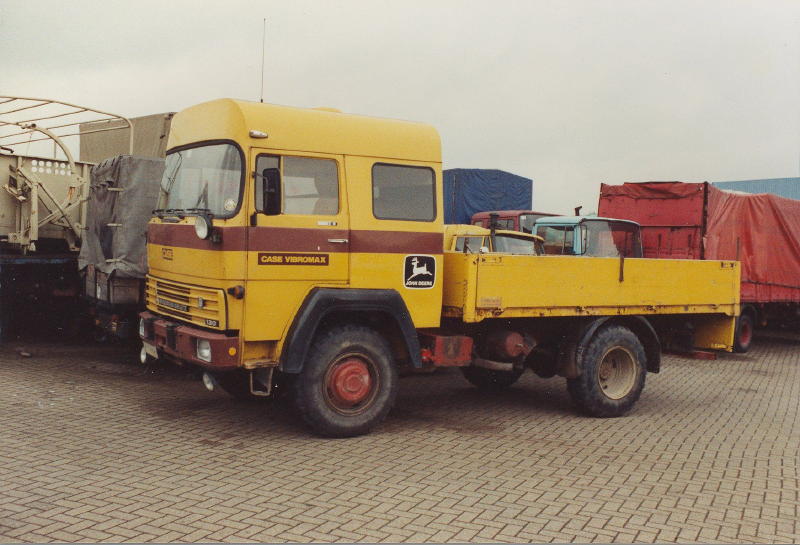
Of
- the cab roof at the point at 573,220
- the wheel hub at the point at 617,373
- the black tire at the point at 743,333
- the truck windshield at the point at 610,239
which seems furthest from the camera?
the black tire at the point at 743,333

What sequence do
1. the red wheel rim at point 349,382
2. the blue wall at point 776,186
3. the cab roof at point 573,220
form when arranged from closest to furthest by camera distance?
the red wheel rim at point 349,382
the cab roof at point 573,220
the blue wall at point 776,186

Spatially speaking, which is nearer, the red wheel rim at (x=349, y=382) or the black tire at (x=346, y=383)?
the black tire at (x=346, y=383)

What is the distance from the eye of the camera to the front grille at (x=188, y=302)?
243 inches

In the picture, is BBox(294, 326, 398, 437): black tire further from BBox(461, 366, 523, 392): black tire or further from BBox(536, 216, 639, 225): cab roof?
BBox(536, 216, 639, 225): cab roof

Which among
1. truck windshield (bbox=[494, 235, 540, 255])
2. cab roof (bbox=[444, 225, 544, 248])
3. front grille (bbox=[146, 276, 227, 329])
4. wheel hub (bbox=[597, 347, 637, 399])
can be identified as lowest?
wheel hub (bbox=[597, 347, 637, 399])

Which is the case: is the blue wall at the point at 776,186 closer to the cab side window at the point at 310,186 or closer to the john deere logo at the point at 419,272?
the john deere logo at the point at 419,272

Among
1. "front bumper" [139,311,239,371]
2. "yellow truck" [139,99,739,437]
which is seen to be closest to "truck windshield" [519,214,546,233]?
"yellow truck" [139,99,739,437]

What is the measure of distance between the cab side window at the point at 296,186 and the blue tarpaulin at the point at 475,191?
17.3m

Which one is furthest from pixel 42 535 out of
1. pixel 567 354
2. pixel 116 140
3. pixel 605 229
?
pixel 605 229

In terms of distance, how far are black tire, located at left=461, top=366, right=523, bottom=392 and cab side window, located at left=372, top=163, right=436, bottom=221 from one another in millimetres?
2999

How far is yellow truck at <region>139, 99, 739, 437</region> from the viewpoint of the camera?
6.20 m

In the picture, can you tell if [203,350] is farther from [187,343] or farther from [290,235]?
[290,235]

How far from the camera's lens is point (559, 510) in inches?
197

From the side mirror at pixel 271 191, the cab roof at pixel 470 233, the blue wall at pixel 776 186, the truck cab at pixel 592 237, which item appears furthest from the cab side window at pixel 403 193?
the blue wall at pixel 776 186
